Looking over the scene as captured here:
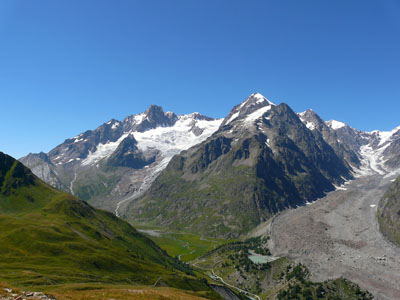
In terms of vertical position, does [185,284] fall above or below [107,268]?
below

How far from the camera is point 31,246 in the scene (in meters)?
155

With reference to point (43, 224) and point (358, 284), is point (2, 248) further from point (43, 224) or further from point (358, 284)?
point (358, 284)

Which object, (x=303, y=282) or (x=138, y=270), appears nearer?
(x=138, y=270)

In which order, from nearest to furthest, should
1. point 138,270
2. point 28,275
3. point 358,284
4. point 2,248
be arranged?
point 28,275 < point 2,248 < point 138,270 < point 358,284

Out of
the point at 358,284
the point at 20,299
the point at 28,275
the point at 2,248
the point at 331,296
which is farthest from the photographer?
the point at 358,284

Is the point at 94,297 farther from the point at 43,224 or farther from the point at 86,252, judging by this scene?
the point at 43,224

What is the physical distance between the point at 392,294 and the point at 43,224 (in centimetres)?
22681

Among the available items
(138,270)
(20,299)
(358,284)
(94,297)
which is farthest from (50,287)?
(358,284)

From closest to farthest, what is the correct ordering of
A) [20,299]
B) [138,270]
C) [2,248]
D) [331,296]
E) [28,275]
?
1. [20,299]
2. [28,275]
3. [2,248]
4. [138,270]
5. [331,296]

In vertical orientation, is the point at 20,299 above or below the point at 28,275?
above

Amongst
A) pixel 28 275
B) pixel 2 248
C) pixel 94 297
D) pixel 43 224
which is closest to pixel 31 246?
pixel 2 248

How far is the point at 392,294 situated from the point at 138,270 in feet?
506

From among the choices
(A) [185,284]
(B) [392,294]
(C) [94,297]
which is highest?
(C) [94,297]

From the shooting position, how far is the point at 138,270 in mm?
160125
